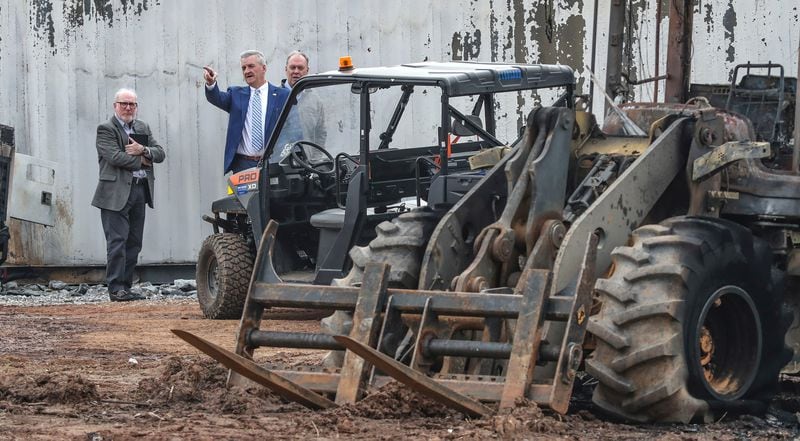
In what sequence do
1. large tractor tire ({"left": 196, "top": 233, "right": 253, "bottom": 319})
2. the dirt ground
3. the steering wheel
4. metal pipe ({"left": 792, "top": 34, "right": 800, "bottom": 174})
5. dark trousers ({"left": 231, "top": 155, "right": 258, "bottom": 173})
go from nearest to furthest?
the dirt ground < metal pipe ({"left": 792, "top": 34, "right": 800, "bottom": 174}) < the steering wheel < large tractor tire ({"left": 196, "top": 233, "right": 253, "bottom": 319}) < dark trousers ({"left": 231, "top": 155, "right": 258, "bottom": 173})

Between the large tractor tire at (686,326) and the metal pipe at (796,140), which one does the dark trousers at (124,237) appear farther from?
the large tractor tire at (686,326)

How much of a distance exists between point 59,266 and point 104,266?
46 centimetres

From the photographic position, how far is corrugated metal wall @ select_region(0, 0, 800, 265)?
15266 millimetres

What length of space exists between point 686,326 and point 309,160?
5990 millimetres

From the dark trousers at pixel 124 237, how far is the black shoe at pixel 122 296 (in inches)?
2.5

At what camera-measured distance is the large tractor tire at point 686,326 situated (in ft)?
23.5

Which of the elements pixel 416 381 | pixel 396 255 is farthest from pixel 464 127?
pixel 416 381

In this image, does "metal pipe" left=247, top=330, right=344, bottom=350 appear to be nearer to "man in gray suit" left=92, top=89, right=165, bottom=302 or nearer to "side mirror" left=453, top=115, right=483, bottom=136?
"side mirror" left=453, top=115, right=483, bottom=136

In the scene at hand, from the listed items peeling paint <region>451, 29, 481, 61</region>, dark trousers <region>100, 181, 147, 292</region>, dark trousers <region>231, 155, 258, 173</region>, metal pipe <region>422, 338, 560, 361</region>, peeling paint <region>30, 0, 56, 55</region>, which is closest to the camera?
metal pipe <region>422, 338, 560, 361</region>

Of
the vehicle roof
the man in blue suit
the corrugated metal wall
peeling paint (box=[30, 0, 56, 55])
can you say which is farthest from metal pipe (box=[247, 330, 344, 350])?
peeling paint (box=[30, 0, 56, 55])

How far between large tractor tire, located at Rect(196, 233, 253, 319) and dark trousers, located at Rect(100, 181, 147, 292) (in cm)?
173

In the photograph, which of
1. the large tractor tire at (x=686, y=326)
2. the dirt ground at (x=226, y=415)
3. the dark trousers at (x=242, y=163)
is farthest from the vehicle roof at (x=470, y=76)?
the large tractor tire at (x=686, y=326)

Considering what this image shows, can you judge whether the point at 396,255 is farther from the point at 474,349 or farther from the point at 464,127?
the point at 464,127

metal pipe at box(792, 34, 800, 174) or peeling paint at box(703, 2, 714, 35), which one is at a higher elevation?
peeling paint at box(703, 2, 714, 35)
